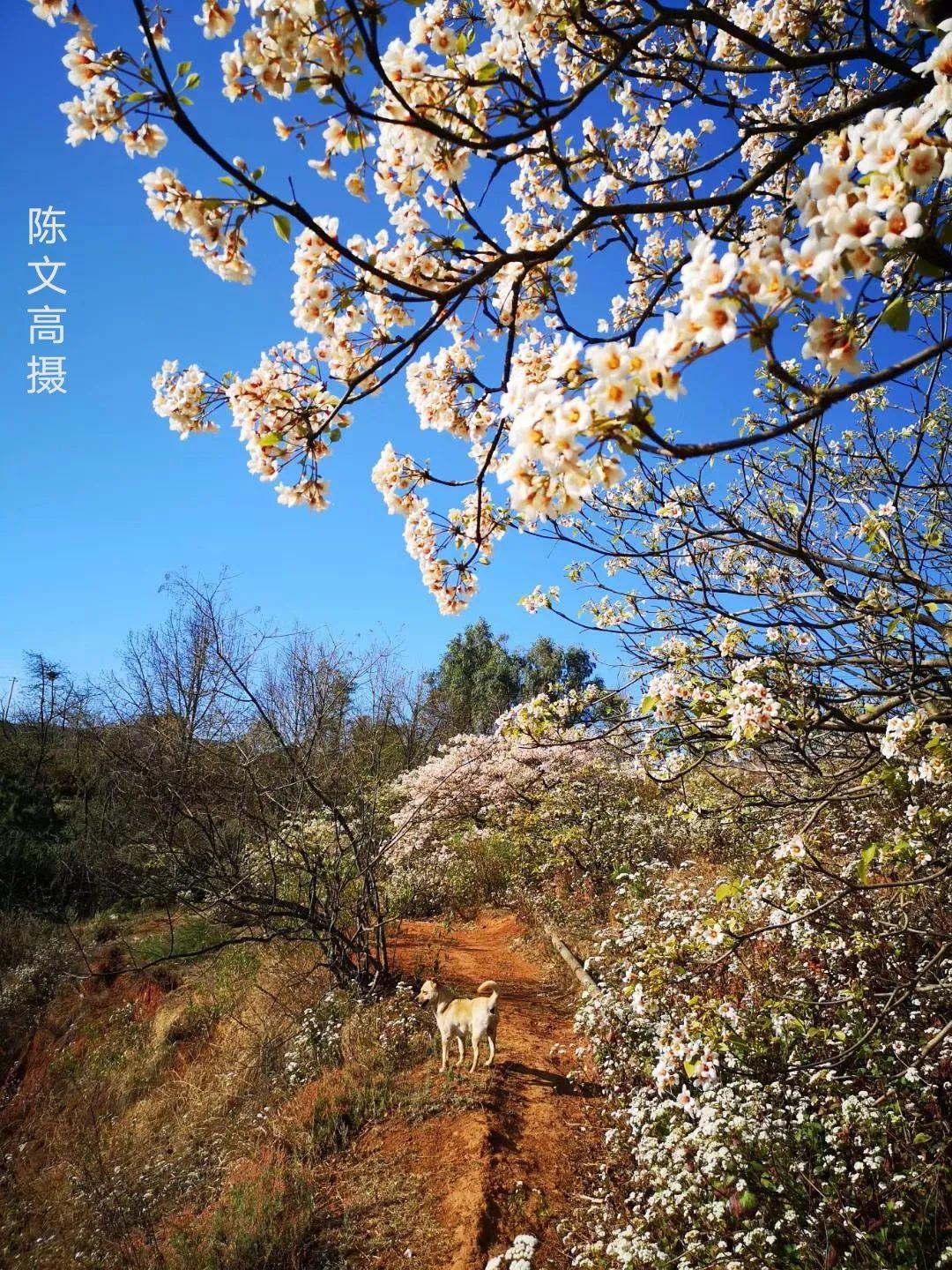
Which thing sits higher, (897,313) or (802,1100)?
(897,313)

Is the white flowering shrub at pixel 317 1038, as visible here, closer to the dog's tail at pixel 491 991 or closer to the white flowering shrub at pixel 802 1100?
the dog's tail at pixel 491 991

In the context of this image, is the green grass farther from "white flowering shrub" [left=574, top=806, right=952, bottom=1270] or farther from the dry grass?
"white flowering shrub" [left=574, top=806, right=952, bottom=1270]

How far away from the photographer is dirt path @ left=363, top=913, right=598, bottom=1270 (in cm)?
346

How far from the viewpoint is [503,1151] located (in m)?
4.12

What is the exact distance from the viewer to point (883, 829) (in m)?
5.02

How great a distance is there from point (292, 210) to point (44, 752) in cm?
2159

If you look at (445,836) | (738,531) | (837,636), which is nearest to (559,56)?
(738,531)

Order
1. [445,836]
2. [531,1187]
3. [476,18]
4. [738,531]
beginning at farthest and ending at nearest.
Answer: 1. [445,836]
2. [531,1187]
3. [738,531]
4. [476,18]

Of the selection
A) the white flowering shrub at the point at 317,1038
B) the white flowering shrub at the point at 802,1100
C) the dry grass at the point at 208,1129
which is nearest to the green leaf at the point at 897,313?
the white flowering shrub at the point at 802,1100

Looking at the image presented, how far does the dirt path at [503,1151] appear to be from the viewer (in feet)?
11.3

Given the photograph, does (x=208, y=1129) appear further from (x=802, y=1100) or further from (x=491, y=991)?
(x=802, y=1100)

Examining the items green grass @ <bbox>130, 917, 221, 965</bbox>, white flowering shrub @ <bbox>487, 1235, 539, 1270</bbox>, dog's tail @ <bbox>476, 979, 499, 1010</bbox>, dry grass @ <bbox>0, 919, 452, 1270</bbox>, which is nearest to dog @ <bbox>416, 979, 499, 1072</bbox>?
dog's tail @ <bbox>476, 979, 499, 1010</bbox>

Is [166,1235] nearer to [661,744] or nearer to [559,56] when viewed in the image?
[661,744]

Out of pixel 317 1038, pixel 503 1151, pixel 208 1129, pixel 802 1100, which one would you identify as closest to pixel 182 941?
pixel 208 1129
